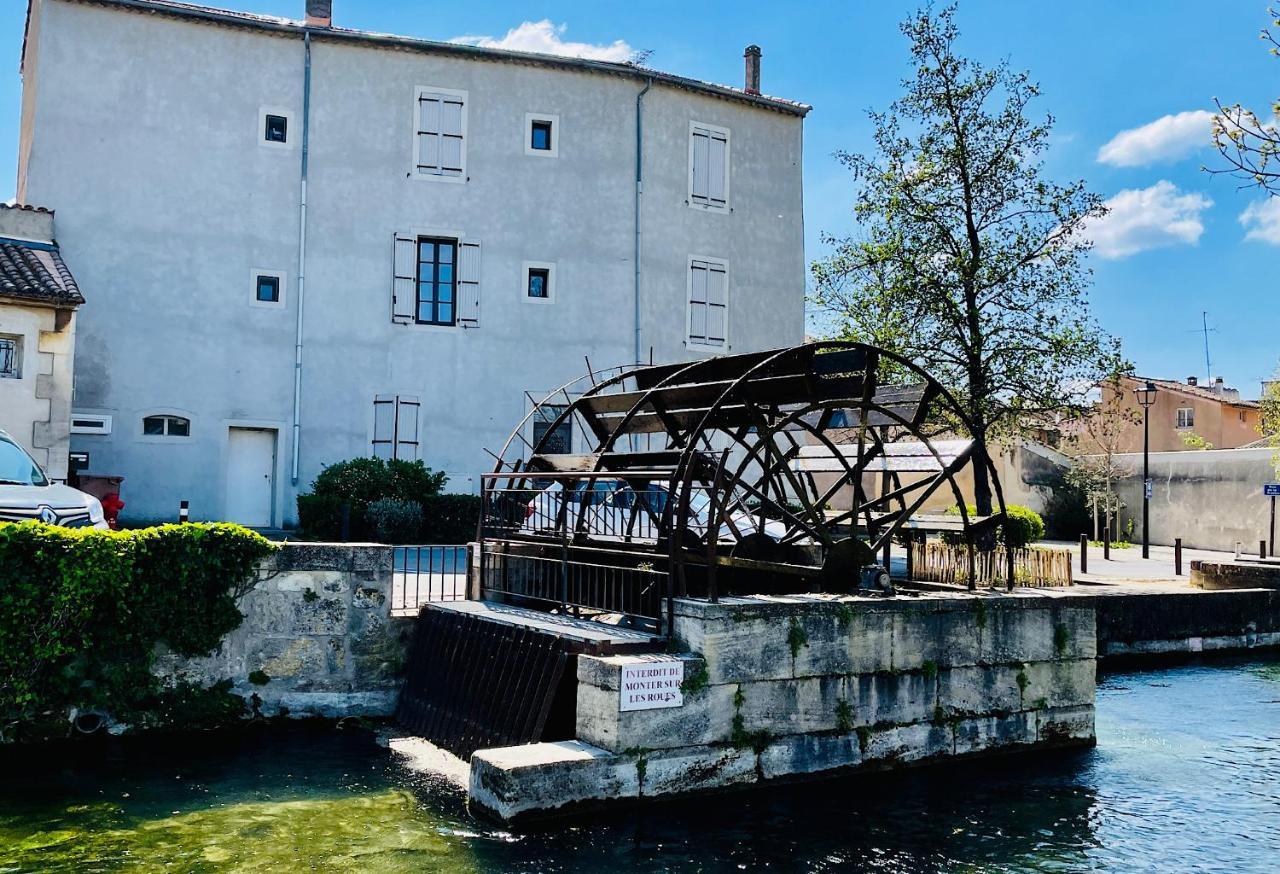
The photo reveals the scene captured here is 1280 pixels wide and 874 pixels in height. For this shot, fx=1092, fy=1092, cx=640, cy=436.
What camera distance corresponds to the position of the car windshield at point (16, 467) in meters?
11.1

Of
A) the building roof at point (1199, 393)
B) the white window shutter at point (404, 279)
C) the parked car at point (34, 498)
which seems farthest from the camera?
the building roof at point (1199, 393)

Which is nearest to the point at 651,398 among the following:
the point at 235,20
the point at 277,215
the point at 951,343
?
the point at 951,343

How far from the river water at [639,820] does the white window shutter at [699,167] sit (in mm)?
17273

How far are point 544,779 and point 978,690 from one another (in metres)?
4.34

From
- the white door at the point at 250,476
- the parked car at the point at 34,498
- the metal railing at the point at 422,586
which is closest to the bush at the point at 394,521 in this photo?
the metal railing at the point at 422,586

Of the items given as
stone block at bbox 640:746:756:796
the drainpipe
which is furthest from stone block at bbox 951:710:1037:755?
the drainpipe

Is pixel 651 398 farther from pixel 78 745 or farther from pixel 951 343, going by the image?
pixel 951 343

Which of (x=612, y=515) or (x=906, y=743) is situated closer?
(x=906, y=743)

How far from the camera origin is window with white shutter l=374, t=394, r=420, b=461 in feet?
72.4

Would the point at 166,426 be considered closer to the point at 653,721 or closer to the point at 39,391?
the point at 39,391

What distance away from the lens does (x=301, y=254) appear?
21.7 metres

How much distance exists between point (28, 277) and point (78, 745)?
438 inches

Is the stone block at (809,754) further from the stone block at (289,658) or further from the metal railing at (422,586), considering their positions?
the stone block at (289,658)

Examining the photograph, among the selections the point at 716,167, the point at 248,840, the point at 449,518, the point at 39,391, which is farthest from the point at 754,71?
the point at 248,840
